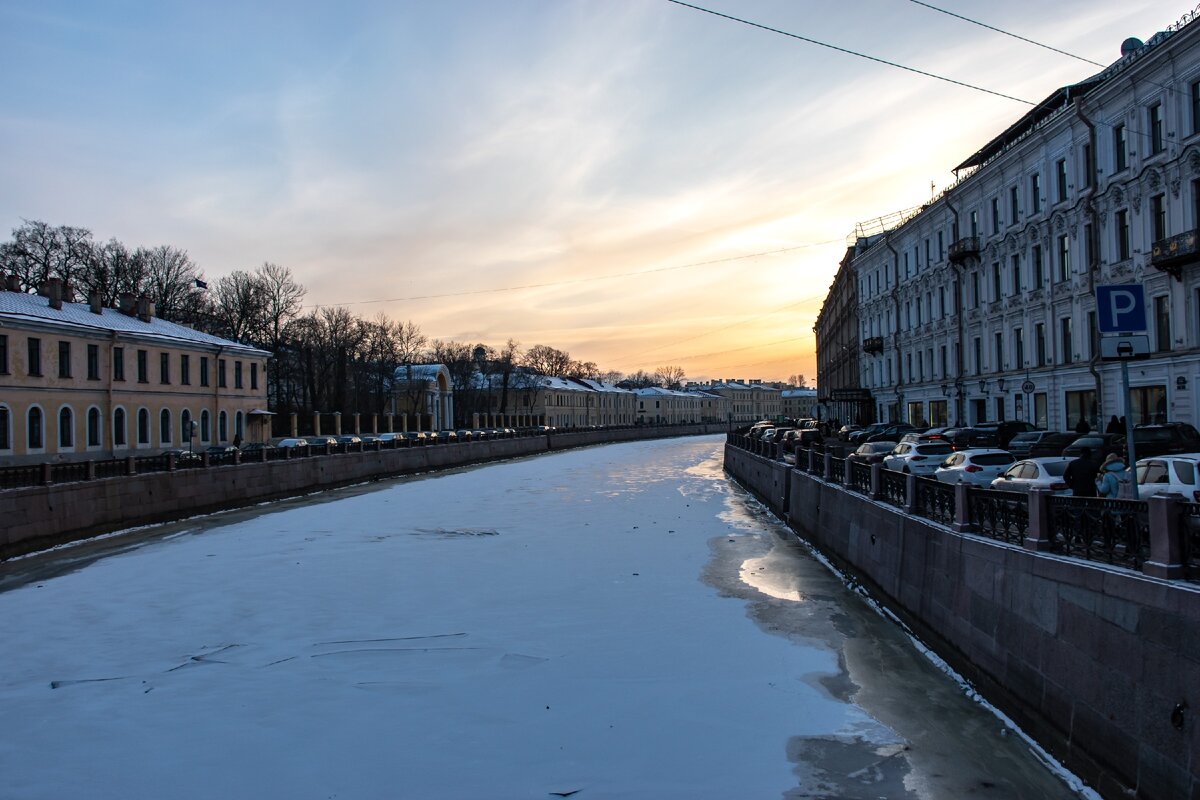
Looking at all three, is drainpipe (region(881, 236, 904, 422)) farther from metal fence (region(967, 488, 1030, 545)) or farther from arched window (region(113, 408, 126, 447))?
metal fence (region(967, 488, 1030, 545))

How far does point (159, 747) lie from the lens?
8.32 metres

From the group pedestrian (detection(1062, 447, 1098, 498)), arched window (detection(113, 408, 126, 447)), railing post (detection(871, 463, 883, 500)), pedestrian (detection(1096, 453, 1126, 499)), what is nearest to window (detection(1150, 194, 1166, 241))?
railing post (detection(871, 463, 883, 500))

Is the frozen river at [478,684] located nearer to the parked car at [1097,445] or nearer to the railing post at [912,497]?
the railing post at [912,497]

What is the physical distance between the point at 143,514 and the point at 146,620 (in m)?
14.0

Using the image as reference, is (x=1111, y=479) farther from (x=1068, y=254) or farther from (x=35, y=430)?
(x=35, y=430)

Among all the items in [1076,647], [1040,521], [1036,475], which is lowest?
[1076,647]

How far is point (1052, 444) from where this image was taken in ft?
75.6

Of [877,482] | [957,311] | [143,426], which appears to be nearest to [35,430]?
[143,426]

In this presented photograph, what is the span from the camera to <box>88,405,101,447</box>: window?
125 feet

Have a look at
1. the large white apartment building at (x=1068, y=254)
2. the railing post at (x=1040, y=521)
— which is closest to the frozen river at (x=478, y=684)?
the railing post at (x=1040, y=521)

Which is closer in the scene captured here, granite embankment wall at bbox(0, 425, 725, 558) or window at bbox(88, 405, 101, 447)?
granite embankment wall at bbox(0, 425, 725, 558)

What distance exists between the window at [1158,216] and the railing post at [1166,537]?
22.6 m

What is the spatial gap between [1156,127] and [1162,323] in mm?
5746

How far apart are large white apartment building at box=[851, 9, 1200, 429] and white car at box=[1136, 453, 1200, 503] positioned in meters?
14.6
